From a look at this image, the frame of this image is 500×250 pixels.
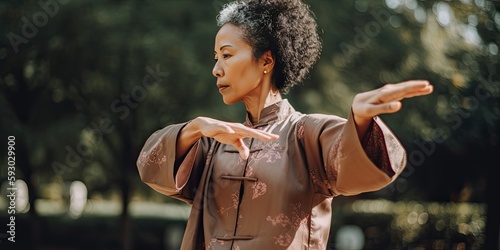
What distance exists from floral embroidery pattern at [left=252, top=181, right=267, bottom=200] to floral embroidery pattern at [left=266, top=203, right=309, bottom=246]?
10cm

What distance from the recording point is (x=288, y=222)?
2.77m

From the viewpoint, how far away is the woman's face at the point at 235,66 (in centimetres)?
300

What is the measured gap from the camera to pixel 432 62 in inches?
386

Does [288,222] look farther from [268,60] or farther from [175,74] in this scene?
[175,74]

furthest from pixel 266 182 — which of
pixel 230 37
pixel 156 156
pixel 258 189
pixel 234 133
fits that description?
pixel 230 37

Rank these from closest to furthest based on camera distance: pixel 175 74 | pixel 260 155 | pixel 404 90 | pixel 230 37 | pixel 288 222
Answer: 1. pixel 404 90
2. pixel 288 222
3. pixel 260 155
4. pixel 230 37
5. pixel 175 74

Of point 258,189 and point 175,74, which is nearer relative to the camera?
point 258,189

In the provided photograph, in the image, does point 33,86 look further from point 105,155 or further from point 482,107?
point 482,107

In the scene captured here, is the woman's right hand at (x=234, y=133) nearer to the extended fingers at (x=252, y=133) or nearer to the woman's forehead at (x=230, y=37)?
the extended fingers at (x=252, y=133)

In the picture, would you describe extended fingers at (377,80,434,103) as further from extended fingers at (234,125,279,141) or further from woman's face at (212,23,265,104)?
woman's face at (212,23,265,104)

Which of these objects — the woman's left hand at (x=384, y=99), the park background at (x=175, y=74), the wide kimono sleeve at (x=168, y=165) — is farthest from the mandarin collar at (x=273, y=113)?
the park background at (x=175, y=74)

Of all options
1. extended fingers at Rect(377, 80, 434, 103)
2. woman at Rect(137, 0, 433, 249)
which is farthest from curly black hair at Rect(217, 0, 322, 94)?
extended fingers at Rect(377, 80, 434, 103)

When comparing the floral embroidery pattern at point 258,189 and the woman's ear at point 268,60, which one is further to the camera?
the woman's ear at point 268,60

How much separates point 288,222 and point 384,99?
0.70 meters
